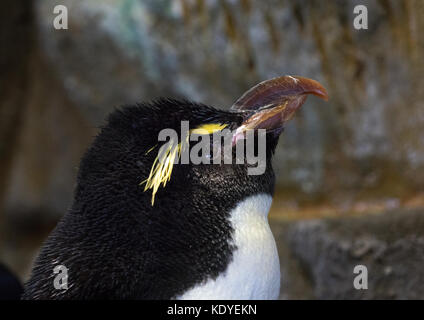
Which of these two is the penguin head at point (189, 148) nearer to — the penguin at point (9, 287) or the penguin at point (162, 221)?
the penguin at point (162, 221)

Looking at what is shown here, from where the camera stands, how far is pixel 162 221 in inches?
46.3

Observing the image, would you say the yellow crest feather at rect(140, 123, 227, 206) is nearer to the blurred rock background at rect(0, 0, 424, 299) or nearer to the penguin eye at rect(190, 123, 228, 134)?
the penguin eye at rect(190, 123, 228, 134)

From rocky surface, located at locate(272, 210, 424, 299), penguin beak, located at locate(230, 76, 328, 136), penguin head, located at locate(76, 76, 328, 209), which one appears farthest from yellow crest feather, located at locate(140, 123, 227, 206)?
rocky surface, located at locate(272, 210, 424, 299)

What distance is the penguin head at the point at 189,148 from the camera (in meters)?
1.20

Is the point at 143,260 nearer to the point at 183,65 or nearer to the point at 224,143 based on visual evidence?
the point at 224,143

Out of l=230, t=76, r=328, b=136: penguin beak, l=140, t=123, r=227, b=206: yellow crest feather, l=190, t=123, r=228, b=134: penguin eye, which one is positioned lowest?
l=140, t=123, r=227, b=206: yellow crest feather

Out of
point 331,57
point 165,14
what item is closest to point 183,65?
point 165,14

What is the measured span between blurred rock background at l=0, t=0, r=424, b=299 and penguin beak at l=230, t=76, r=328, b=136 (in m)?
0.70

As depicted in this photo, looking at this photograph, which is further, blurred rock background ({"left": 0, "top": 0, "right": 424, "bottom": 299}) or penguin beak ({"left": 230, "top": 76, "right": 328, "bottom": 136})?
blurred rock background ({"left": 0, "top": 0, "right": 424, "bottom": 299})

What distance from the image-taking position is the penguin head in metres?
1.20

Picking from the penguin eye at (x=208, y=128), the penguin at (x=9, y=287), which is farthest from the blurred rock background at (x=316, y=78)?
the penguin at (x=9, y=287)

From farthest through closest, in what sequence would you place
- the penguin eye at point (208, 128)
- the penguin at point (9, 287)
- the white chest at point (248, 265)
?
the penguin at point (9, 287)
the penguin eye at point (208, 128)
the white chest at point (248, 265)

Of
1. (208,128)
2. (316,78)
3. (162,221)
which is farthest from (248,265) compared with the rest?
(316,78)
